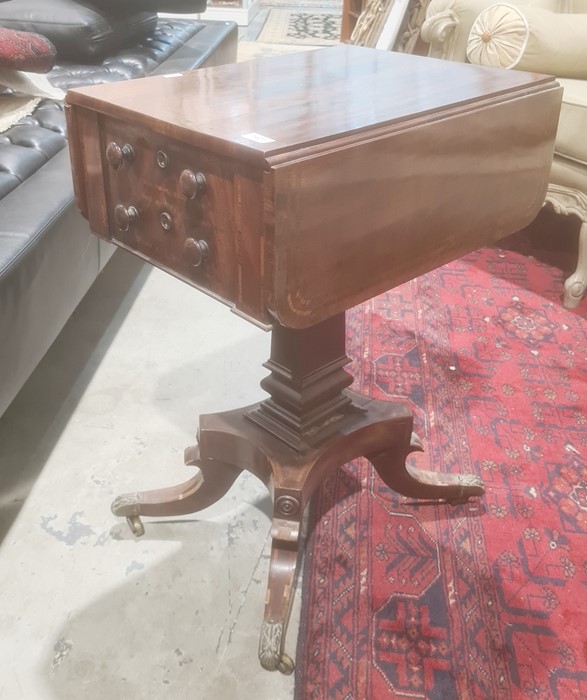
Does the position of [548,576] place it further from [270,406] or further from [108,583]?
[108,583]

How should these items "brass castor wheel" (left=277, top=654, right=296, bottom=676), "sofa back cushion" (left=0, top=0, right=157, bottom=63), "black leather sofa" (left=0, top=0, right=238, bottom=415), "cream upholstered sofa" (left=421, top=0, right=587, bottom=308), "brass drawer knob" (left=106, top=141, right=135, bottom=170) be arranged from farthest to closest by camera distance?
"sofa back cushion" (left=0, top=0, right=157, bottom=63)
"cream upholstered sofa" (left=421, top=0, right=587, bottom=308)
"black leather sofa" (left=0, top=0, right=238, bottom=415)
"brass castor wheel" (left=277, top=654, right=296, bottom=676)
"brass drawer knob" (left=106, top=141, right=135, bottom=170)

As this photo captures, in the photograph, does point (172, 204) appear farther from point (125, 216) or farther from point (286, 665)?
point (286, 665)

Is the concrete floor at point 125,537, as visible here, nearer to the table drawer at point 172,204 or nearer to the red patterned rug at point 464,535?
the red patterned rug at point 464,535

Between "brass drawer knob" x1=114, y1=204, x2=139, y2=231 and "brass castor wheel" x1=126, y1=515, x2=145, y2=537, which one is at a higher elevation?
"brass drawer knob" x1=114, y1=204, x2=139, y2=231

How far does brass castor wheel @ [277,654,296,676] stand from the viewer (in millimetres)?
1075

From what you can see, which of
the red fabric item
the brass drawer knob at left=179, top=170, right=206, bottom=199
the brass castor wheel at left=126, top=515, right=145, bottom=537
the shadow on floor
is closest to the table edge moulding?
the brass drawer knob at left=179, top=170, right=206, bottom=199

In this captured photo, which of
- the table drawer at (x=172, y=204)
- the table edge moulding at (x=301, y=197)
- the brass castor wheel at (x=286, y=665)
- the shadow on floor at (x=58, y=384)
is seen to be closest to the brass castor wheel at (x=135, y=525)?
the table edge moulding at (x=301, y=197)

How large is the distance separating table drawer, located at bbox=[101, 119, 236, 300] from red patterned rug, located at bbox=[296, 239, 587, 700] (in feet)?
2.05

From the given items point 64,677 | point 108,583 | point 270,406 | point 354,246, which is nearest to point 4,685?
point 64,677

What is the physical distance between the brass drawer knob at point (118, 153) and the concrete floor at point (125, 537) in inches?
28.7

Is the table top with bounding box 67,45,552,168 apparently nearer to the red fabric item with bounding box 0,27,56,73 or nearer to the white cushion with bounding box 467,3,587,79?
the red fabric item with bounding box 0,27,56,73

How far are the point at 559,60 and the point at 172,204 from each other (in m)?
1.57

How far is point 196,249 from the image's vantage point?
879 mm

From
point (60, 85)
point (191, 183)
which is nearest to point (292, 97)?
point (191, 183)
